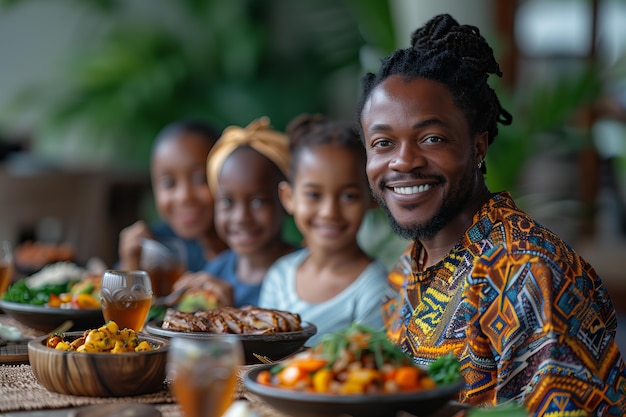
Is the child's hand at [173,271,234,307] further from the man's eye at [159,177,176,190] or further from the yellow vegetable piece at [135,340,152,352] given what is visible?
the man's eye at [159,177,176,190]

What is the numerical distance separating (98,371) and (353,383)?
1.51 feet

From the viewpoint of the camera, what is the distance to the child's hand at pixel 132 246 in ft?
10.7

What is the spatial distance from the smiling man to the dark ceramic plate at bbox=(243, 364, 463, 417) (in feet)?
1.03

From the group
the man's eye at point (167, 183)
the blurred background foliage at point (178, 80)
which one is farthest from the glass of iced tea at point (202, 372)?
the blurred background foliage at point (178, 80)

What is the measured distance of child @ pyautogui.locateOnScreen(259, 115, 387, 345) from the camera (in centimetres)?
276

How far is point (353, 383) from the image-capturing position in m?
1.34

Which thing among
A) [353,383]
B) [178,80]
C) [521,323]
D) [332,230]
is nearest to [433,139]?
[521,323]

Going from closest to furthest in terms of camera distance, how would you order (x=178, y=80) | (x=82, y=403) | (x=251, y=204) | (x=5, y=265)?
1. (x=82, y=403)
2. (x=5, y=265)
3. (x=251, y=204)
4. (x=178, y=80)

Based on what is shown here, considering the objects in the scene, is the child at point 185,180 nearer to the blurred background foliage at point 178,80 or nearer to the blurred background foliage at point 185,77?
the blurred background foliage at point 185,77

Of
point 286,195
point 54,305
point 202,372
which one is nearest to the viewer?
point 202,372

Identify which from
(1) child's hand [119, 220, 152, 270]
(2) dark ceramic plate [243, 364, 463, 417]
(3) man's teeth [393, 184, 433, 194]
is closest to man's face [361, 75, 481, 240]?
(3) man's teeth [393, 184, 433, 194]

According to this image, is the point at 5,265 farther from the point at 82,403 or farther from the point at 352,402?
the point at 352,402

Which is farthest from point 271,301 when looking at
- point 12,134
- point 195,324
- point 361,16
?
point 12,134

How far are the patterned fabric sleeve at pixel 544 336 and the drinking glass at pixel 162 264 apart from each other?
1.20 m
